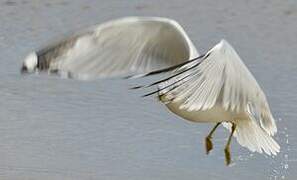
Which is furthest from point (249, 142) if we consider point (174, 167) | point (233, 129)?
point (174, 167)

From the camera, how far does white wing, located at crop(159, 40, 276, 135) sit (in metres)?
A: 3.21

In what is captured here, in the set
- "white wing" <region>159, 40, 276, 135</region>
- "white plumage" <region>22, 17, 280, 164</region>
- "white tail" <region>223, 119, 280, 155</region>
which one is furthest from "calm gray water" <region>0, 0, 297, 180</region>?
"white wing" <region>159, 40, 276, 135</region>

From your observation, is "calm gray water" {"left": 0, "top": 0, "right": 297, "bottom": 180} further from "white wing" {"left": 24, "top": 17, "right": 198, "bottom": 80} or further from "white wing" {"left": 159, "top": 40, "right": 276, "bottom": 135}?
"white wing" {"left": 159, "top": 40, "right": 276, "bottom": 135}

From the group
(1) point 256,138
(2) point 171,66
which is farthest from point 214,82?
(1) point 256,138

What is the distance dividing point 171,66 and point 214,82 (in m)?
0.37

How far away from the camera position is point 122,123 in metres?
5.04

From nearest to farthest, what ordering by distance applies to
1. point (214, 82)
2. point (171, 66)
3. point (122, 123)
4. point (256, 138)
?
point (214, 82), point (171, 66), point (256, 138), point (122, 123)

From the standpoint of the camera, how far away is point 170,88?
135 inches

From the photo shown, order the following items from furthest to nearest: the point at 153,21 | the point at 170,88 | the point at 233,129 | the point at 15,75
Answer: the point at 15,75 → the point at 233,129 → the point at 153,21 → the point at 170,88

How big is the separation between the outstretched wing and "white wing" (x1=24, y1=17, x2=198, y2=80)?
0.25 m

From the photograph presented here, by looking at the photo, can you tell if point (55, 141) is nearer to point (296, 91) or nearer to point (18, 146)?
point (18, 146)

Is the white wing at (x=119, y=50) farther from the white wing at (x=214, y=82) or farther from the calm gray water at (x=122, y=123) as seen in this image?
the calm gray water at (x=122, y=123)

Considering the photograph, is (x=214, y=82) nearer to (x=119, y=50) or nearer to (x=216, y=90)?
(x=216, y=90)

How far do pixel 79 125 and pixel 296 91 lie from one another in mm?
1133
